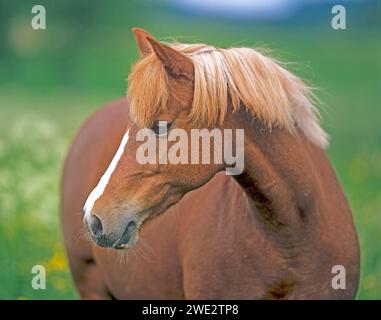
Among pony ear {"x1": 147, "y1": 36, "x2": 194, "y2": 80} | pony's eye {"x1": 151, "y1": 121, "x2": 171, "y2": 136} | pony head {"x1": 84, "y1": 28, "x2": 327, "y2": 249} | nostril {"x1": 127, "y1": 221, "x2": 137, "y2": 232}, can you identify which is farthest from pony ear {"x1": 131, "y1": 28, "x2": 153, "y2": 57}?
nostril {"x1": 127, "y1": 221, "x2": 137, "y2": 232}

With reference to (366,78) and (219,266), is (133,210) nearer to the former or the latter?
(219,266)

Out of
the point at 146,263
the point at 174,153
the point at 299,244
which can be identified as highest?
the point at 174,153

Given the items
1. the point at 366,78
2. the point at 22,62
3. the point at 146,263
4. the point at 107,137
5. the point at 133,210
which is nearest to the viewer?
the point at 133,210

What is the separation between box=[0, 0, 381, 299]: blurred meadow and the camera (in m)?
4.28

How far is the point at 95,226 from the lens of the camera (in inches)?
102

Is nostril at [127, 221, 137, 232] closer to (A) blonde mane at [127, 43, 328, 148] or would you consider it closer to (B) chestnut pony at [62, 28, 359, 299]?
(B) chestnut pony at [62, 28, 359, 299]

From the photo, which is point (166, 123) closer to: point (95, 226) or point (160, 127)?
point (160, 127)

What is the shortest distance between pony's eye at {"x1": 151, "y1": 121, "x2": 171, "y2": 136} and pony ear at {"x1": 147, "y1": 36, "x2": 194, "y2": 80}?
0.15 metres

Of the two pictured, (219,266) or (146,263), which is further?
(146,263)

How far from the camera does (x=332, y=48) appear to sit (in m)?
4.50

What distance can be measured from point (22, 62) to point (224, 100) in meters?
2.37

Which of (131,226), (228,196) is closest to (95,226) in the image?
(131,226)

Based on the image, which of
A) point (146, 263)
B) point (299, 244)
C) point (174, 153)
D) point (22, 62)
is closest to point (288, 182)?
point (299, 244)

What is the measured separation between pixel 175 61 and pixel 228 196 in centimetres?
69
